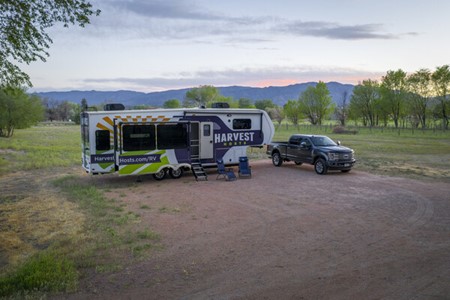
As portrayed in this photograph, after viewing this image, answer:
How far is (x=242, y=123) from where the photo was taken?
18938 millimetres

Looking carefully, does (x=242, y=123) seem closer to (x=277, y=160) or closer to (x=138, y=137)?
(x=277, y=160)

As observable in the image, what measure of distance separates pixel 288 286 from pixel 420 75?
7135 centimetres

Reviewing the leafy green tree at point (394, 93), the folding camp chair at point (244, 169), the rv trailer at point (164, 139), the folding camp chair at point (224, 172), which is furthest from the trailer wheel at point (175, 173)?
the leafy green tree at point (394, 93)

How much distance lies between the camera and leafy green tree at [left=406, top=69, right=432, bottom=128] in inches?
2604

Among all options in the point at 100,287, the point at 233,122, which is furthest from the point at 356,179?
the point at 100,287

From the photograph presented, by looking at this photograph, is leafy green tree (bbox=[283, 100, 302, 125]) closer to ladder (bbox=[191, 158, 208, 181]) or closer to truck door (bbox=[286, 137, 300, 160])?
truck door (bbox=[286, 137, 300, 160])

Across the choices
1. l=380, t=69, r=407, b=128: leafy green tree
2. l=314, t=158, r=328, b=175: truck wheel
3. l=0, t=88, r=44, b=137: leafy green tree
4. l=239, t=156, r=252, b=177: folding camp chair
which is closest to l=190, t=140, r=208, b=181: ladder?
l=239, t=156, r=252, b=177: folding camp chair

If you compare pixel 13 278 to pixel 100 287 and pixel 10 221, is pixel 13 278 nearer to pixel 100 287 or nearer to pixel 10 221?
pixel 100 287

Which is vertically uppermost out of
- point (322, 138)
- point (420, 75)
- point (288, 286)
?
point (420, 75)

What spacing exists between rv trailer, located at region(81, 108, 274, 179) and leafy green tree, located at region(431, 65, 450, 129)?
54.4 meters

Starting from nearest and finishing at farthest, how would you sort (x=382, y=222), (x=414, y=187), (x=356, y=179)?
(x=382, y=222), (x=414, y=187), (x=356, y=179)

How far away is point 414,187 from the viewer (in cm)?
1420

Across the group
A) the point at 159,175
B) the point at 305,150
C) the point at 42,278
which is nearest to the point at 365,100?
the point at 305,150

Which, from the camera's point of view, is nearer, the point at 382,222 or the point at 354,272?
the point at 354,272
